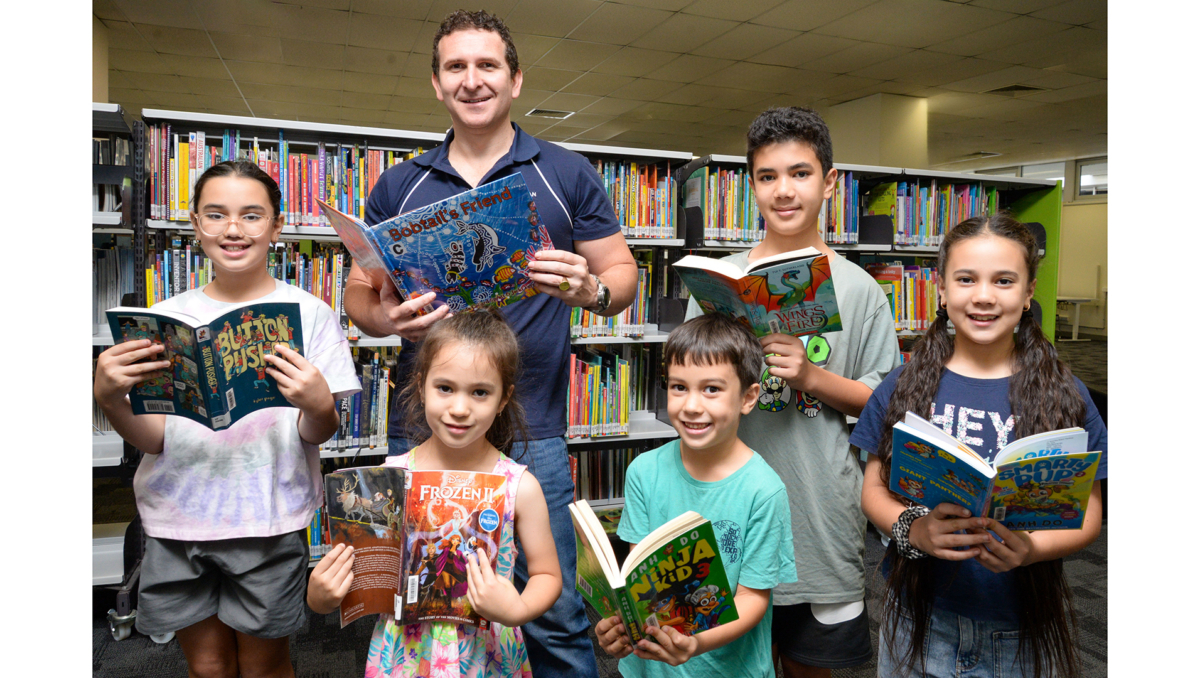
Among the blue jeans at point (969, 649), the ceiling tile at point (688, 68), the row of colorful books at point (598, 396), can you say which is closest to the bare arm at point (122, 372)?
the blue jeans at point (969, 649)

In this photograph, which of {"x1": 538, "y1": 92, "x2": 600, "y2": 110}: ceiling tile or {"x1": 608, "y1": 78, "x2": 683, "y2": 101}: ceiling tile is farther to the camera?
{"x1": 538, "y1": 92, "x2": 600, "y2": 110}: ceiling tile

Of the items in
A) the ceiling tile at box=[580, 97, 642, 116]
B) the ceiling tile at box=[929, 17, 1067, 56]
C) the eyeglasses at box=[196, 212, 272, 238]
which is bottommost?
the eyeglasses at box=[196, 212, 272, 238]

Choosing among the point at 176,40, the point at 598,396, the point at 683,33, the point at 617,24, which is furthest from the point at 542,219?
the point at 176,40

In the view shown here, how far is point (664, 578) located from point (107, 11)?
5753 mm

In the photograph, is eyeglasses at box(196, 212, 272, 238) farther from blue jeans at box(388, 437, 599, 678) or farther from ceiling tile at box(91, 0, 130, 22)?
ceiling tile at box(91, 0, 130, 22)

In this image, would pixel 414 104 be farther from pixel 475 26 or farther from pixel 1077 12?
pixel 475 26

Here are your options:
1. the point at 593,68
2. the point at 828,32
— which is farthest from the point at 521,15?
the point at 828,32

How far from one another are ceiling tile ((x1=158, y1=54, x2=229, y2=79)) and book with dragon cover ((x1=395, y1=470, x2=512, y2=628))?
6.20 metres

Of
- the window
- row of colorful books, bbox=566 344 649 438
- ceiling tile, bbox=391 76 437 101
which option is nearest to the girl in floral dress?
row of colorful books, bbox=566 344 649 438

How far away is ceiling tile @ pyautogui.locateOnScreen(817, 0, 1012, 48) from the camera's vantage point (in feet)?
15.4

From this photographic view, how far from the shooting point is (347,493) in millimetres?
1058

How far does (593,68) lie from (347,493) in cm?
585

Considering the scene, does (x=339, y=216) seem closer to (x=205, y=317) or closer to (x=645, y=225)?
(x=205, y=317)

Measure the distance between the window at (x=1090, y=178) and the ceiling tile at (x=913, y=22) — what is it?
8799 mm
